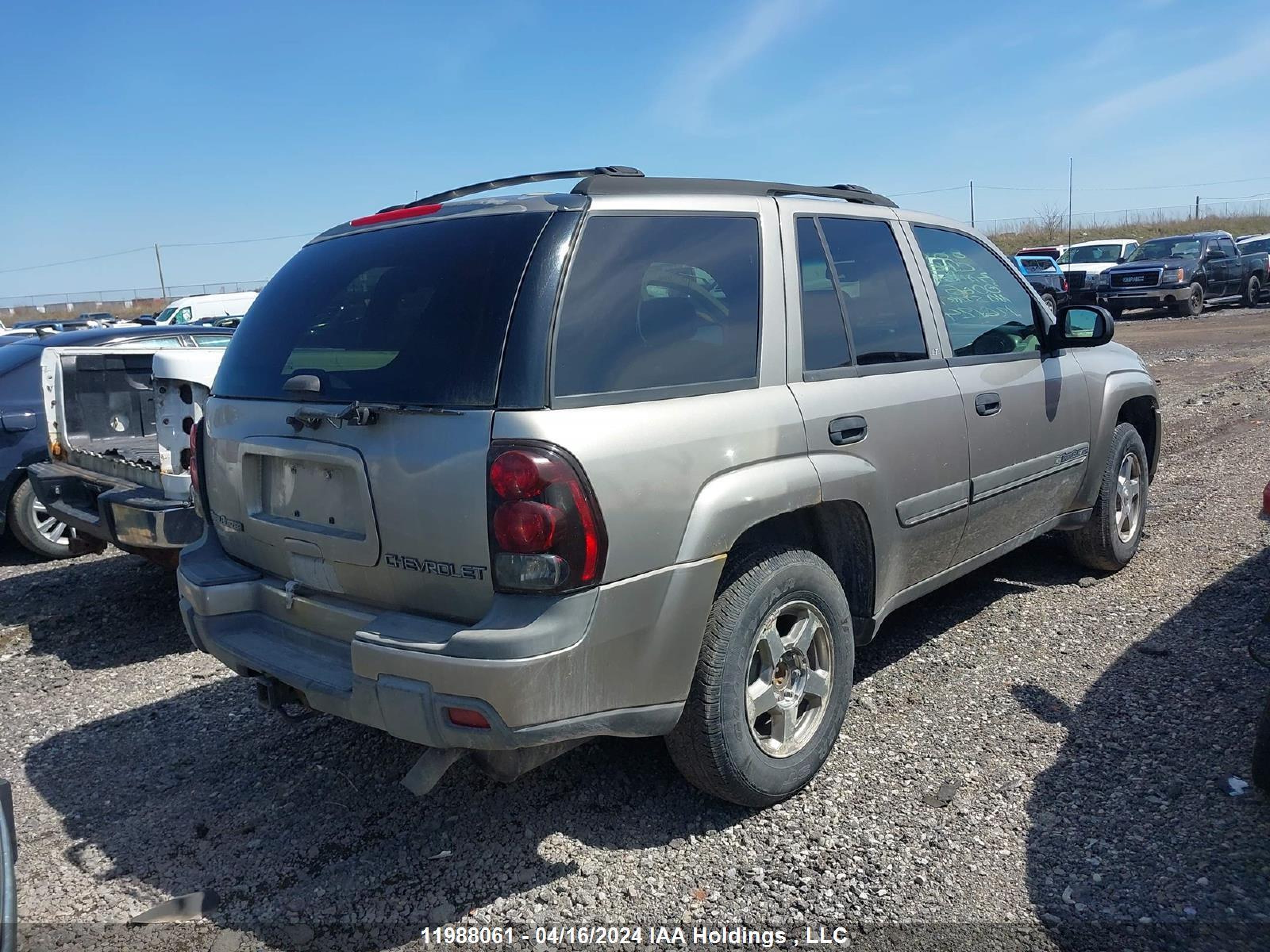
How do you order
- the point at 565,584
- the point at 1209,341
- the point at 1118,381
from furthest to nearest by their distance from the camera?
the point at 1209,341 → the point at 1118,381 → the point at 565,584

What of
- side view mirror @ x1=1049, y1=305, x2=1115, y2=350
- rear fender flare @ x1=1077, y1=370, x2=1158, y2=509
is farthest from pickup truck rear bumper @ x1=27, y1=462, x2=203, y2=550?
rear fender flare @ x1=1077, y1=370, x2=1158, y2=509

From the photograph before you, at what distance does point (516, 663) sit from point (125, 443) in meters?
5.23

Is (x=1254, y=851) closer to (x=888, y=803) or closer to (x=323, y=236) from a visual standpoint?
(x=888, y=803)

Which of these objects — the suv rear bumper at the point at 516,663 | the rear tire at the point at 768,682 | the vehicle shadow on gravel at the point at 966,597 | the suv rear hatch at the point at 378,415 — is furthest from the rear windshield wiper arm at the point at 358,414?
the vehicle shadow on gravel at the point at 966,597

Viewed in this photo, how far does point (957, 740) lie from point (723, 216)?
2124 millimetres

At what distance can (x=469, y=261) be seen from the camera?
2.91 metres

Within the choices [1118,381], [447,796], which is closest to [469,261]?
[447,796]

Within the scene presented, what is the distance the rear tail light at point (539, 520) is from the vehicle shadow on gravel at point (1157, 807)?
1.65 metres

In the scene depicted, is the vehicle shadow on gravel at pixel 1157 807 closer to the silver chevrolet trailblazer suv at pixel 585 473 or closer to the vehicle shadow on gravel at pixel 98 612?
the silver chevrolet trailblazer suv at pixel 585 473

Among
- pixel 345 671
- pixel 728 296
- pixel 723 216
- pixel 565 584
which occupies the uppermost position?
pixel 723 216

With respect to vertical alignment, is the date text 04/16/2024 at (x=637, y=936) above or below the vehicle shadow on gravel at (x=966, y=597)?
below

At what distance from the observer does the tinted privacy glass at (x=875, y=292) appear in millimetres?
3723

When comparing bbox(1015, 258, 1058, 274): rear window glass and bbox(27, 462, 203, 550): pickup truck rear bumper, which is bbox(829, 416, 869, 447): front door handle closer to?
bbox(27, 462, 203, 550): pickup truck rear bumper

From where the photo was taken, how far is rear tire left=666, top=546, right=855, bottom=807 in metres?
3.01
